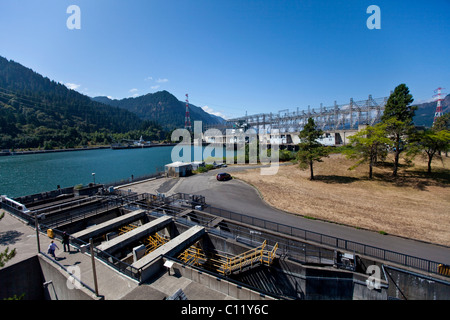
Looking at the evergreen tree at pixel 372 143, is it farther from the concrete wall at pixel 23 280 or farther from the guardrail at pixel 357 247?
the concrete wall at pixel 23 280

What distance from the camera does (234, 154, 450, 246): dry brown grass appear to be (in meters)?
16.6

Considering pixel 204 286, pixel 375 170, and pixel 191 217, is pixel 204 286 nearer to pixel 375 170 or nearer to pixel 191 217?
pixel 191 217

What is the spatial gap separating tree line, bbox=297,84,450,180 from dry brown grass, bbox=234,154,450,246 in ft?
9.32

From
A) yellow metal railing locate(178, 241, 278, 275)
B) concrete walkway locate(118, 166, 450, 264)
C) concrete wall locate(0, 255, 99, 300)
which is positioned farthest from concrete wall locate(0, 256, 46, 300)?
concrete walkway locate(118, 166, 450, 264)

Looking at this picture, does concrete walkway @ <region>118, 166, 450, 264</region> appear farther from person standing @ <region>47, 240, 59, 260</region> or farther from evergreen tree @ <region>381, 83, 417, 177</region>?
evergreen tree @ <region>381, 83, 417, 177</region>

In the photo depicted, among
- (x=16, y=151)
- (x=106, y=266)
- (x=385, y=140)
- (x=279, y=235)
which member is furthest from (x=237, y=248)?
(x=16, y=151)

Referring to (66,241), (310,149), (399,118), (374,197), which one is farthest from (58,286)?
(399,118)

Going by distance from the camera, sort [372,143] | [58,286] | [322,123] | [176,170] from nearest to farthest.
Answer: [58,286] → [372,143] → [176,170] → [322,123]

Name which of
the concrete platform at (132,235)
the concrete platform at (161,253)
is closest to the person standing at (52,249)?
the concrete platform at (132,235)

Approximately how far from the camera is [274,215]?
18953 mm

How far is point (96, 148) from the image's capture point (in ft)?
500

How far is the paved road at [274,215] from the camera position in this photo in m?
13.0

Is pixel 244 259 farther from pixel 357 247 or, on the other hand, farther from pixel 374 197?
pixel 374 197

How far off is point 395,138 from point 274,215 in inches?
1042
